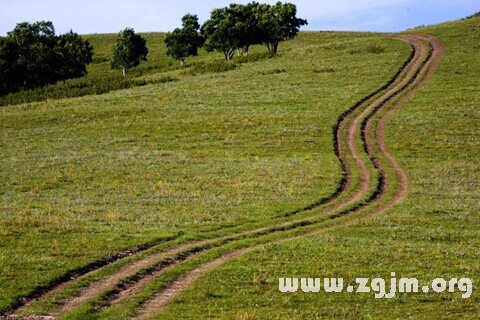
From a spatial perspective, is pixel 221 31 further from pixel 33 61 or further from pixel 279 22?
pixel 33 61

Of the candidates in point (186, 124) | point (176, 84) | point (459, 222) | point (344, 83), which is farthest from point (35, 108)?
point (459, 222)

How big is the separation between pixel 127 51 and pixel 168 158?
9217 centimetres

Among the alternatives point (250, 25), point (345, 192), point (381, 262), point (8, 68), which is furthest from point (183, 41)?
point (381, 262)

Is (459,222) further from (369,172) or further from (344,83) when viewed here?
(344,83)

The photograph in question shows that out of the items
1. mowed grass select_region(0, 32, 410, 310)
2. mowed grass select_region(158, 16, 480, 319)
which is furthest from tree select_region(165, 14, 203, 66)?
mowed grass select_region(158, 16, 480, 319)

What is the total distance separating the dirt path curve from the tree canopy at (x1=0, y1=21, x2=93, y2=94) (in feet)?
220

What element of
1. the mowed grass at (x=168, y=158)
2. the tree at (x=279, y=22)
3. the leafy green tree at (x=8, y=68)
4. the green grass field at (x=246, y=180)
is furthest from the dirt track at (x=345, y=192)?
the leafy green tree at (x=8, y=68)

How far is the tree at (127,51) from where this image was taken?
142625 mm

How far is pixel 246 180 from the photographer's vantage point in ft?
151

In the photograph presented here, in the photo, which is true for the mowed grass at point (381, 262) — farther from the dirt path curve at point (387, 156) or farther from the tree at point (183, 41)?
the tree at point (183, 41)

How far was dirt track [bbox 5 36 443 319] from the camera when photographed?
23.8 m

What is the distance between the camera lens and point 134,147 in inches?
2402

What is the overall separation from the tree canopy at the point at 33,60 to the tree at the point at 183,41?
20588 millimetres

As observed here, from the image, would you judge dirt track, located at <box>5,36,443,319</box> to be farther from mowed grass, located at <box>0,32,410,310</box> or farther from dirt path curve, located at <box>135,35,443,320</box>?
mowed grass, located at <box>0,32,410,310</box>
